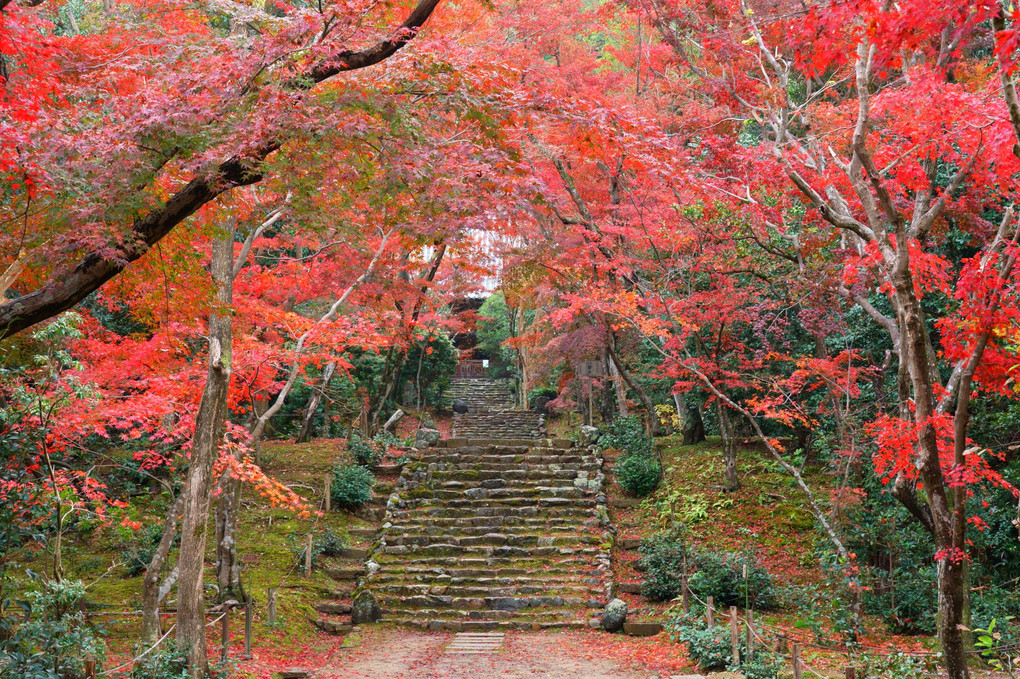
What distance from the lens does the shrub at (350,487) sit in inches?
576

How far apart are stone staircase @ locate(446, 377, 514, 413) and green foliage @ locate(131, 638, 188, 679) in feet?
66.5

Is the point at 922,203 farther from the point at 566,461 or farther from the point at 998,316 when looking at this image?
the point at 566,461

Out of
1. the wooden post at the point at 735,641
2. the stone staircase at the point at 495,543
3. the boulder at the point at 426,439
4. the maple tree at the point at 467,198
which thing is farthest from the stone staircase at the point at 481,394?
the wooden post at the point at 735,641

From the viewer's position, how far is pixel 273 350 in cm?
1017

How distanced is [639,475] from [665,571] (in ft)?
12.6

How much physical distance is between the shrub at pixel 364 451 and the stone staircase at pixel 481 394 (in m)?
10.3

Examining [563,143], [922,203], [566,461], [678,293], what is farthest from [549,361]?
[922,203]

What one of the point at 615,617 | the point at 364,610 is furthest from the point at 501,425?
the point at 615,617

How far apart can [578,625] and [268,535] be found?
20.8 feet

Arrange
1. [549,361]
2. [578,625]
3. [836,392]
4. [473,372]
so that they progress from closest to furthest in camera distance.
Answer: [836,392] < [578,625] < [549,361] < [473,372]

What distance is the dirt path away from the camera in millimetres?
8539

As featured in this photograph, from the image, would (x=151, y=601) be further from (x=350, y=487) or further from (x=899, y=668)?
(x=899, y=668)

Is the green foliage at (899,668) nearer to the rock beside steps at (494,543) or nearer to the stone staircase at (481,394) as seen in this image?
the rock beside steps at (494,543)

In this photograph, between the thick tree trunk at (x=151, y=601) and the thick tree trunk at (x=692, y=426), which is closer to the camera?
the thick tree trunk at (x=151, y=601)
